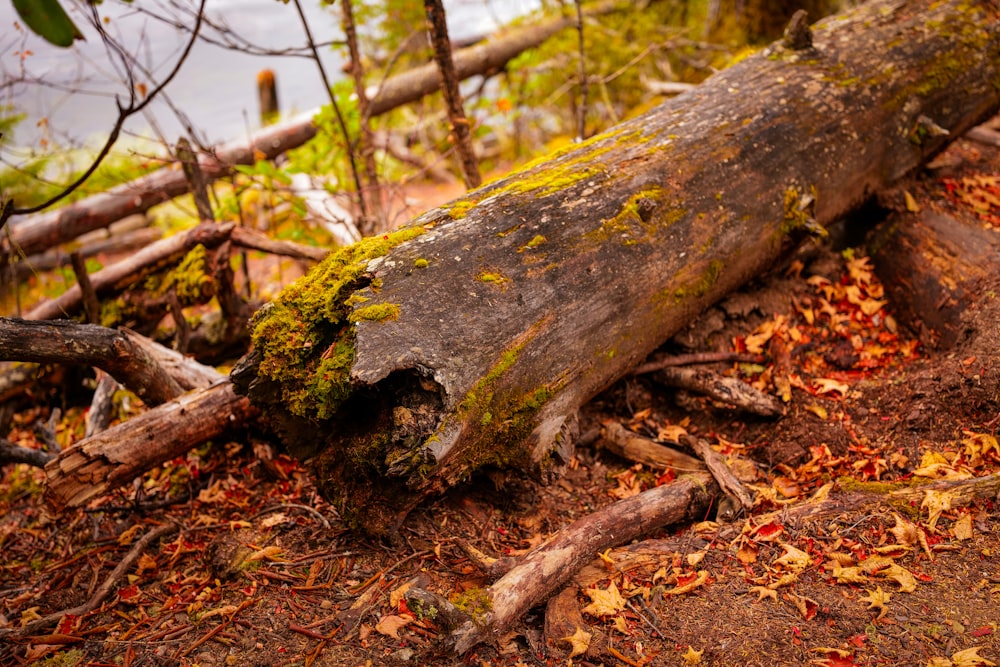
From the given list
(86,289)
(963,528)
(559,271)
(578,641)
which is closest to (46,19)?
(559,271)

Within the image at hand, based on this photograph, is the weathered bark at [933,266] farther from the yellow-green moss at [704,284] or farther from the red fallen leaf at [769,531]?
the red fallen leaf at [769,531]

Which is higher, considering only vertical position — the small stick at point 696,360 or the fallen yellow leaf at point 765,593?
the small stick at point 696,360

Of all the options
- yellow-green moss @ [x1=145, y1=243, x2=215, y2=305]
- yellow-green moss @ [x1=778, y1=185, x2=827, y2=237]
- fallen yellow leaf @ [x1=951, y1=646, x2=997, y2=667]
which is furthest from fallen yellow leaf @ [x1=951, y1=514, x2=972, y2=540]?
yellow-green moss @ [x1=145, y1=243, x2=215, y2=305]

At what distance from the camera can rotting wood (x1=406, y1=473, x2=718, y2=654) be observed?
2.46 metres

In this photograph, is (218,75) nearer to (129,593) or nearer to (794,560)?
(129,593)

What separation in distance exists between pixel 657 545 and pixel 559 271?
1524 millimetres

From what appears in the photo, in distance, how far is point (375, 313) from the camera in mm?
2762

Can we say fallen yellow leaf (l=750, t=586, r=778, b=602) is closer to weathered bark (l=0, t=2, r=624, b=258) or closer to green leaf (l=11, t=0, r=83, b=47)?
green leaf (l=11, t=0, r=83, b=47)

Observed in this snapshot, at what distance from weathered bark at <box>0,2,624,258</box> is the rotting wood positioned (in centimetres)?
500

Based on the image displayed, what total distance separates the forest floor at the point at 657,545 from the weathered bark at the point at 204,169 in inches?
147

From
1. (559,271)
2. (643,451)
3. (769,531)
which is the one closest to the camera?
(769,531)

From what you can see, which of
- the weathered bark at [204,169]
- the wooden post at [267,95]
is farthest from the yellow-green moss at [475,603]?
the wooden post at [267,95]

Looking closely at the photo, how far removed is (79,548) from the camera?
3.55 meters

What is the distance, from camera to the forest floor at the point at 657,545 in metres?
2.51
